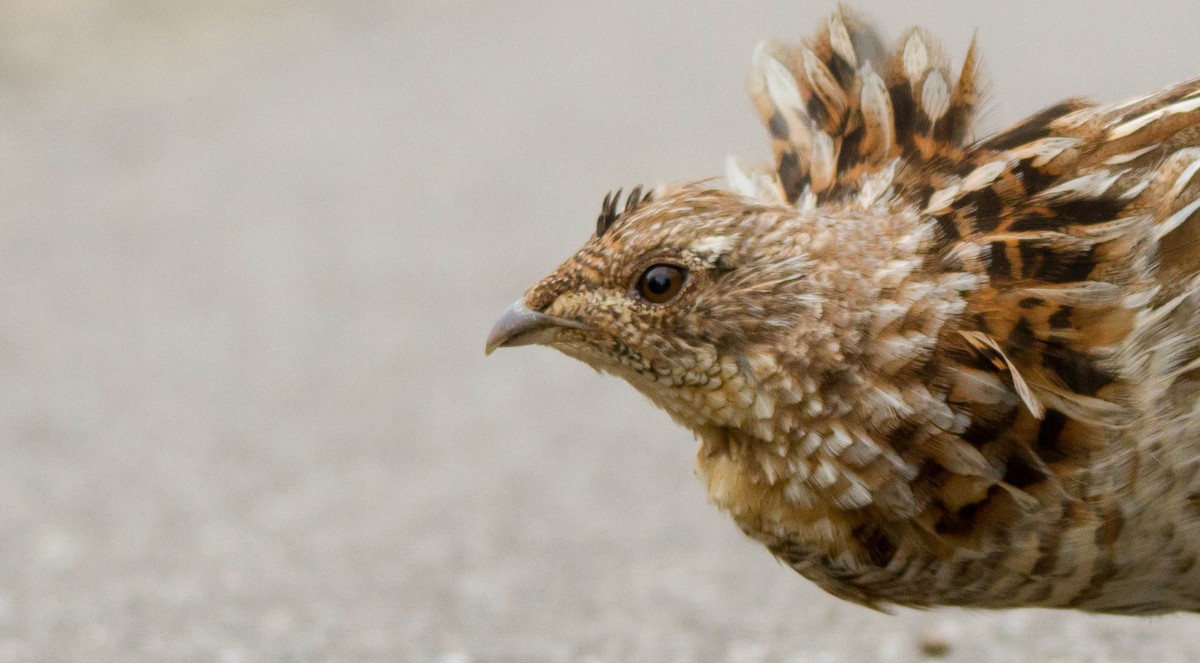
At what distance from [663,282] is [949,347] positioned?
0.69m

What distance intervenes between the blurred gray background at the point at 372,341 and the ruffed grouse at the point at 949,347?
435 mm

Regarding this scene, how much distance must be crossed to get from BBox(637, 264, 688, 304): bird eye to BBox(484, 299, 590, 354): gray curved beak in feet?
0.72

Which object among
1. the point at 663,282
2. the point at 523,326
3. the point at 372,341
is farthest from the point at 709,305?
the point at 372,341

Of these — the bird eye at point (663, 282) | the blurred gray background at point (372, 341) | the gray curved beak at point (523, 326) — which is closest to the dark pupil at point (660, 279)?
the bird eye at point (663, 282)

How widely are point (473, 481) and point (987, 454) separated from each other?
4868mm

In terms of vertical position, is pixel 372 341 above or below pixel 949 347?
above

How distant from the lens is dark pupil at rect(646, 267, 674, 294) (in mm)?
3537

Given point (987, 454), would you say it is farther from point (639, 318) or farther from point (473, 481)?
point (473, 481)

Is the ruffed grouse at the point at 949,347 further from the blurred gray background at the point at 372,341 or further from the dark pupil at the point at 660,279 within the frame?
the blurred gray background at the point at 372,341

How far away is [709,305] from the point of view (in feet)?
11.5

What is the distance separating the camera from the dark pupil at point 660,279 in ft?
11.6

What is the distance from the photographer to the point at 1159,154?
344 centimetres

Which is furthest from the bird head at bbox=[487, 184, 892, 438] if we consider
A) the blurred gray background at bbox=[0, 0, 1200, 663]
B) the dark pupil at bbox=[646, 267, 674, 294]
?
the blurred gray background at bbox=[0, 0, 1200, 663]

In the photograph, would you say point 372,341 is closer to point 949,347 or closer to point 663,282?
point 663,282
